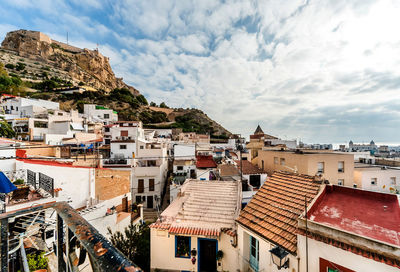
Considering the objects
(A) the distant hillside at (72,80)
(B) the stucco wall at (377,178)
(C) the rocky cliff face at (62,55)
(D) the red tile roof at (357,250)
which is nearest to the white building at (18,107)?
(A) the distant hillside at (72,80)

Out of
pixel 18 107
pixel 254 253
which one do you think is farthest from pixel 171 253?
pixel 18 107

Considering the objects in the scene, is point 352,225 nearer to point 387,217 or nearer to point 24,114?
point 387,217

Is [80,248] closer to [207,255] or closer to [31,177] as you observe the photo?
[207,255]

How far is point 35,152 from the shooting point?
14.2 m

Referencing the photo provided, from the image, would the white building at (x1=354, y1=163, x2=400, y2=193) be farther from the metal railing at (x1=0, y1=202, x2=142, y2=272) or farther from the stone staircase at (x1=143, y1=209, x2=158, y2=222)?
the metal railing at (x1=0, y1=202, x2=142, y2=272)

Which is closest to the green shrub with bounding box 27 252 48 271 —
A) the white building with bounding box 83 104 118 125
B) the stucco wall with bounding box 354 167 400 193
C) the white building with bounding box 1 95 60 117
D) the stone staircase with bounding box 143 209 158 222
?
the stone staircase with bounding box 143 209 158 222

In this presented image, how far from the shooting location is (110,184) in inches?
523

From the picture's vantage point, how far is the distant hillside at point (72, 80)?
165 ft

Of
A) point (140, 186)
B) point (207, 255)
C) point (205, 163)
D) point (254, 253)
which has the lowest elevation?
point (140, 186)

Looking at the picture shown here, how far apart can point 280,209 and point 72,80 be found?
84.3m

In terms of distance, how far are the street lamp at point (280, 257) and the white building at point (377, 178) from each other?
17.4 meters

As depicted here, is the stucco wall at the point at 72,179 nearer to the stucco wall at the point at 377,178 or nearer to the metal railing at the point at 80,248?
the metal railing at the point at 80,248

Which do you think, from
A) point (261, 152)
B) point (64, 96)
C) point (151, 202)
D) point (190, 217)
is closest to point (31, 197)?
point (190, 217)

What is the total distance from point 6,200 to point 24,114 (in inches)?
1172
